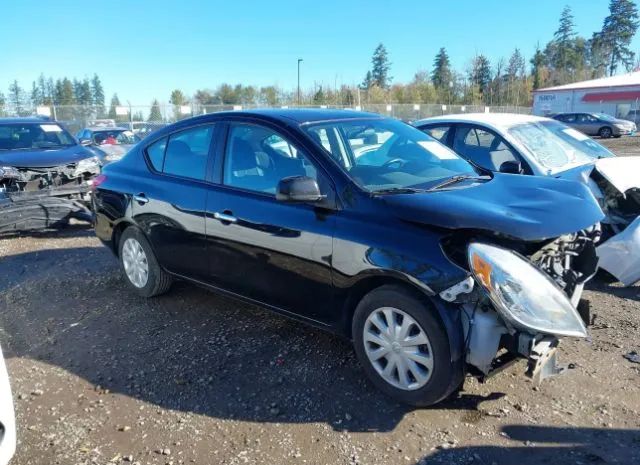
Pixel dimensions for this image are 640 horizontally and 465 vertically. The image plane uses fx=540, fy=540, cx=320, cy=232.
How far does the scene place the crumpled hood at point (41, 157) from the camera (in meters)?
8.08

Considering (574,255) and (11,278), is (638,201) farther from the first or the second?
(11,278)

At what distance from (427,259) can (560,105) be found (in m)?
51.2

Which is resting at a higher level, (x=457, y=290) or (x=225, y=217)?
(x=225, y=217)

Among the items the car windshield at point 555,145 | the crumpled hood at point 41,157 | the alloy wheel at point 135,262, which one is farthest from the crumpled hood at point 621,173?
the crumpled hood at point 41,157

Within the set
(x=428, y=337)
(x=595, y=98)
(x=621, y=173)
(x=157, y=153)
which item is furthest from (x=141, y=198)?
(x=595, y=98)

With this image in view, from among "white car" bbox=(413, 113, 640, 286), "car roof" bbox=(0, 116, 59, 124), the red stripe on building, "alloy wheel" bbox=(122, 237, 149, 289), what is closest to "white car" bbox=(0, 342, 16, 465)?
"alloy wheel" bbox=(122, 237, 149, 289)

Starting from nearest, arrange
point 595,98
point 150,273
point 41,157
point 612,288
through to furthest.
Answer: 1. point 150,273
2. point 612,288
3. point 41,157
4. point 595,98

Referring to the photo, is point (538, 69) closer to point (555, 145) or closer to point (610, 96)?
point (610, 96)

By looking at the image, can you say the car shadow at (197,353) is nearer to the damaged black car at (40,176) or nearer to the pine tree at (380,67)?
the damaged black car at (40,176)

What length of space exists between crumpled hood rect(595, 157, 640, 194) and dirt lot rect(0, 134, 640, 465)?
3.94ft

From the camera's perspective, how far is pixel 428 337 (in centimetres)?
304

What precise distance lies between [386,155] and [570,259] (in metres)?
1.44

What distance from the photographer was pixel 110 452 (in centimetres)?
296

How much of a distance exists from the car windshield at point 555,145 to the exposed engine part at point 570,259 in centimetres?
278
